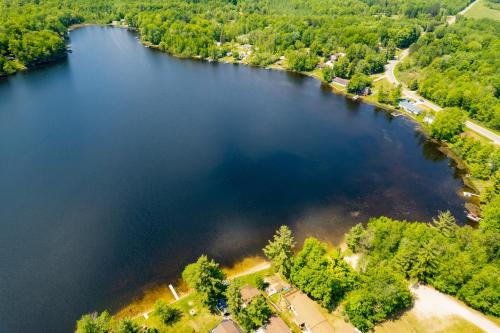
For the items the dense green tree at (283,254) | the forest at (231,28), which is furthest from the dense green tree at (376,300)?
the forest at (231,28)

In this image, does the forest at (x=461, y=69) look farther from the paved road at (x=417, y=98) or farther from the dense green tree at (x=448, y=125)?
the dense green tree at (x=448, y=125)

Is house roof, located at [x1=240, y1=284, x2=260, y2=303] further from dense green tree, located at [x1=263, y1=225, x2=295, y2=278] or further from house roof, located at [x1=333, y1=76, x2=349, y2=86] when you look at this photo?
house roof, located at [x1=333, y1=76, x2=349, y2=86]

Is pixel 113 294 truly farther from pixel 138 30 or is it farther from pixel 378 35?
pixel 138 30

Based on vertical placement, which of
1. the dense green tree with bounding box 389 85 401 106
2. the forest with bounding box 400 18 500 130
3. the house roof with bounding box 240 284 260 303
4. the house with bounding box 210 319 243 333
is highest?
the forest with bounding box 400 18 500 130

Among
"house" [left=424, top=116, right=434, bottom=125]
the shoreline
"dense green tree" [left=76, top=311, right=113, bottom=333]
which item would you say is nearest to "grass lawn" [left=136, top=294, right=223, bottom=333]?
the shoreline

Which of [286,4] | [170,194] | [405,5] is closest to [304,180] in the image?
[170,194]

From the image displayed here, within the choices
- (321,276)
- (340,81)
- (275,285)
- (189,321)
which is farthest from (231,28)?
(189,321)

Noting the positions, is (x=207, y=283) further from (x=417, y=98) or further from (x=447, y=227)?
(x=417, y=98)
